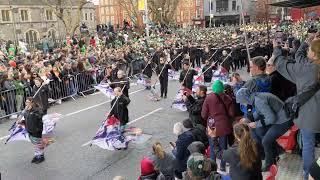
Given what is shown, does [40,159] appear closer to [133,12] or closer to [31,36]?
[133,12]

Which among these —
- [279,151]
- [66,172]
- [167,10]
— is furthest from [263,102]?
[167,10]

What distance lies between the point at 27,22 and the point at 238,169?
184ft

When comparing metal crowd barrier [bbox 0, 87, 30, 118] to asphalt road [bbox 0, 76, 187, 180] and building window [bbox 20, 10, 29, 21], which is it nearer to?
asphalt road [bbox 0, 76, 187, 180]

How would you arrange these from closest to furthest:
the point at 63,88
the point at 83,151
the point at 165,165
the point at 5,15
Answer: the point at 165,165, the point at 83,151, the point at 63,88, the point at 5,15

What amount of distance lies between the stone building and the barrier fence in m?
33.0

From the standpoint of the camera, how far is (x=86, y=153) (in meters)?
10.1

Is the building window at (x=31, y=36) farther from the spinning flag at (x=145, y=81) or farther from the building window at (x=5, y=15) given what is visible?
the spinning flag at (x=145, y=81)

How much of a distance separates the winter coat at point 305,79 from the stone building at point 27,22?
4647 centimetres

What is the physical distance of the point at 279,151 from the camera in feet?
24.4

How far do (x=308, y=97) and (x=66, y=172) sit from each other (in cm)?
540

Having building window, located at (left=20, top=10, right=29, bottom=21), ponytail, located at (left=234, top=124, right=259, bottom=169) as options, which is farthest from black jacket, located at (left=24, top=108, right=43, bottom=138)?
building window, located at (left=20, top=10, right=29, bottom=21)

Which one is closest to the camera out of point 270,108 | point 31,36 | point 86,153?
point 270,108

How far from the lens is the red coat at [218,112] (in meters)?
7.35

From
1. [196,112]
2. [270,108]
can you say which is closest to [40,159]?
[196,112]
